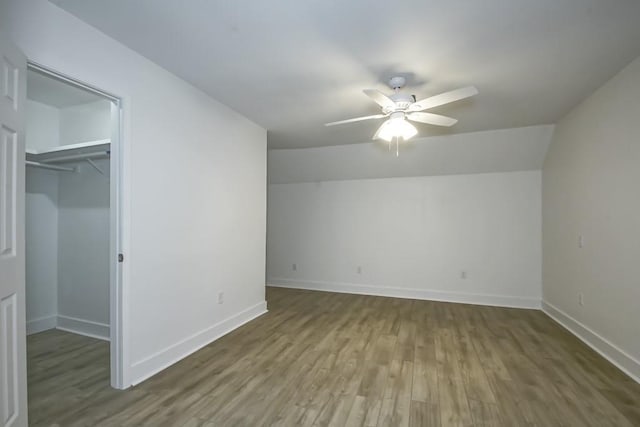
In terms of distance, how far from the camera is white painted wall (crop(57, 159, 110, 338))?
3.18 meters

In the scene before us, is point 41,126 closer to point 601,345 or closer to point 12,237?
point 12,237

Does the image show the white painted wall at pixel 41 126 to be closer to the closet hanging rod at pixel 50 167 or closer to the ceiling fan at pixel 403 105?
the closet hanging rod at pixel 50 167

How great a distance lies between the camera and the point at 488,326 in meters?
3.68

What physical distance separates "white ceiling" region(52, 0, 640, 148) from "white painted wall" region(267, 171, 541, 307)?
1854 millimetres

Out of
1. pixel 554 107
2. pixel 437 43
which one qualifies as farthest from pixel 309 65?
pixel 554 107

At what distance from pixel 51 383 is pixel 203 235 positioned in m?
1.54

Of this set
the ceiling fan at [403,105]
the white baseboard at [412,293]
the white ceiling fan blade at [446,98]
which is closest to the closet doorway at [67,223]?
the ceiling fan at [403,105]

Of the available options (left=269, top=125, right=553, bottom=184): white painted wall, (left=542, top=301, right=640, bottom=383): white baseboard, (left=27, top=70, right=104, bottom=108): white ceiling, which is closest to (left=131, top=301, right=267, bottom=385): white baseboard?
(left=27, top=70, right=104, bottom=108): white ceiling

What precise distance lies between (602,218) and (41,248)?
222 inches

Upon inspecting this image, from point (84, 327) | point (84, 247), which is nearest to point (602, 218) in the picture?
point (84, 247)

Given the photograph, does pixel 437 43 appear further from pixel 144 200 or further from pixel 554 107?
pixel 144 200

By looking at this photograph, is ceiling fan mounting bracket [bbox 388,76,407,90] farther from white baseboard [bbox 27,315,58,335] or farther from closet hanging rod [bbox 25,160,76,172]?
white baseboard [bbox 27,315,58,335]

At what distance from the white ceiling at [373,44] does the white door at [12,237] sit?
61 cm

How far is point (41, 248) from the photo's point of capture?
3.27 meters
